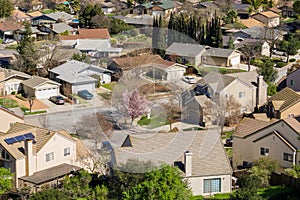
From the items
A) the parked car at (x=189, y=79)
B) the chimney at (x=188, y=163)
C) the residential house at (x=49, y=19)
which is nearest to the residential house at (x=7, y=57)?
the residential house at (x=49, y=19)

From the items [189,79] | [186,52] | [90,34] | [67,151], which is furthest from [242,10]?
[67,151]

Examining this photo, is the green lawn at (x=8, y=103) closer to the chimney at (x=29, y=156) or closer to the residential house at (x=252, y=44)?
the chimney at (x=29, y=156)

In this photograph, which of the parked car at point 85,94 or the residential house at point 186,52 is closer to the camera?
the parked car at point 85,94

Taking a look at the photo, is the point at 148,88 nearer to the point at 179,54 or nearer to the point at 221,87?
the point at 221,87

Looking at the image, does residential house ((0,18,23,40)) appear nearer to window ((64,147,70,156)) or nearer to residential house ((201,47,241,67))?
residential house ((201,47,241,67))

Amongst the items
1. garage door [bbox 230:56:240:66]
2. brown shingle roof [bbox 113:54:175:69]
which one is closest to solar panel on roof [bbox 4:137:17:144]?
brown shingle roof [bbox 113:54:175:69]
